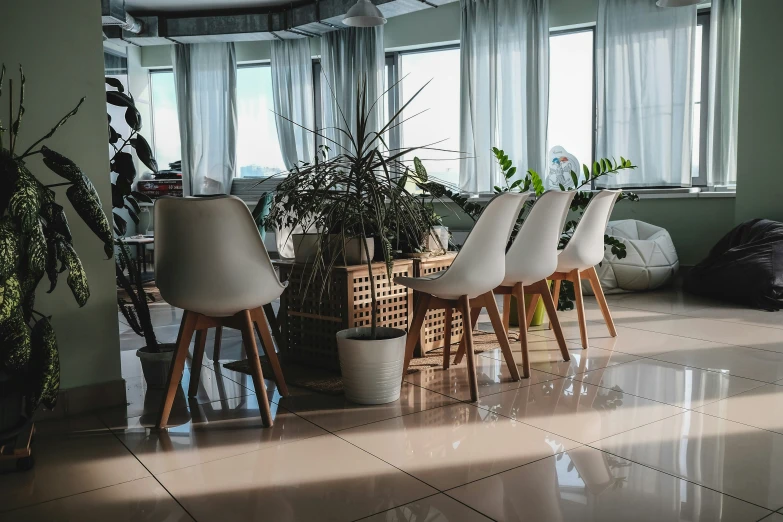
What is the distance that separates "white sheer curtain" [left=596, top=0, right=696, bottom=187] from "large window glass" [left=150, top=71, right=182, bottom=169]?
18.4 ft

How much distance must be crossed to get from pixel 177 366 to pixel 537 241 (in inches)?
66.1

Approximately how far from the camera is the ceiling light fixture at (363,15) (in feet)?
18.8

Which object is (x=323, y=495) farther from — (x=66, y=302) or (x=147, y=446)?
(x=66, y=302)

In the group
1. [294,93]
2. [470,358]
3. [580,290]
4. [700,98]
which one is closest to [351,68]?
[294,93]

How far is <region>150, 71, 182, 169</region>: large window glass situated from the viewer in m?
9.30

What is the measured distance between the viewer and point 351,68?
8031 millimetres

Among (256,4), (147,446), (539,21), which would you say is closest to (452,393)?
(147,446)

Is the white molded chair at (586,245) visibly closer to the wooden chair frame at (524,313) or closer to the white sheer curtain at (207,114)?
the wooden chair frame at (524,313)

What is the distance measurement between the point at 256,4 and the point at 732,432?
706 cm

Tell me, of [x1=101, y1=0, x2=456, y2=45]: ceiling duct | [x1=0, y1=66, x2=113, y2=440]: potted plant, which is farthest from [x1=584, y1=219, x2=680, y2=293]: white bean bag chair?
[x1=0, y1=66, x2=113, y2=440]: potted plant

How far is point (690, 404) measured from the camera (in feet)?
9.09

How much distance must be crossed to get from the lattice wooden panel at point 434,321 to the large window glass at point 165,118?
6.53 metres

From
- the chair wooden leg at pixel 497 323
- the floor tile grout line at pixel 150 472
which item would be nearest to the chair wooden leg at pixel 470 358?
the chair wooden leg at pixel 497 323

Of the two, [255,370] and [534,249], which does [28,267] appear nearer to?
[255,370]
